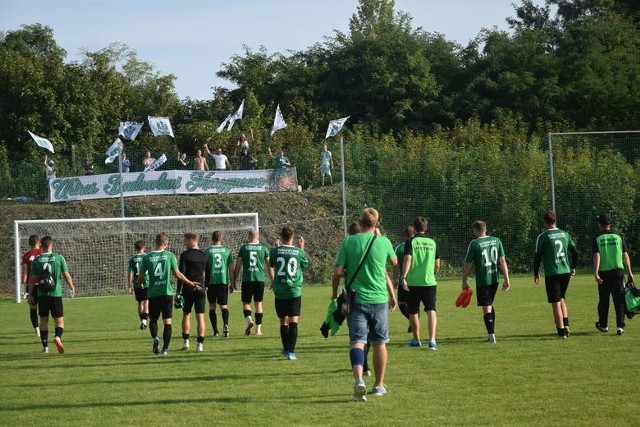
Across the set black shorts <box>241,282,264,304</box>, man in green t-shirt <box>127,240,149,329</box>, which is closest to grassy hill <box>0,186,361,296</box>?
man in green t-shirt <box>127,240,149,329</box>

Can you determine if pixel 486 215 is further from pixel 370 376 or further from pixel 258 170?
pixel 370 376

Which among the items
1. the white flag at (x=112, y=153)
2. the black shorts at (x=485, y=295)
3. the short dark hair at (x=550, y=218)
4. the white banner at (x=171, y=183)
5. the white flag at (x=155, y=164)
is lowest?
the black shorts at (x=485, y=295)

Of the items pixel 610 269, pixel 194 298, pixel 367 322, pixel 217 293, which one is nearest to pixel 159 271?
pixel 194 298

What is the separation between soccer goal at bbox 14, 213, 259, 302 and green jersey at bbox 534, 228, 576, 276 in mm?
16975

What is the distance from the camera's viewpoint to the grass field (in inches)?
338

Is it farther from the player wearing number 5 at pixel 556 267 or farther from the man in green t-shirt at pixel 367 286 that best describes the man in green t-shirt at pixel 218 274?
the man in green t-shirt at pixel 367 286

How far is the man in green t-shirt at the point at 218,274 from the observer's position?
49.5 feet

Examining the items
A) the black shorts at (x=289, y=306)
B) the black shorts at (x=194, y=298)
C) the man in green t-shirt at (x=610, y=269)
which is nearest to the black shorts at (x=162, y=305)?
the black shorts at (x=194, y=298)

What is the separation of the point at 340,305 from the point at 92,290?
21.8 metres

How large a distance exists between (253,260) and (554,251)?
4.93 m

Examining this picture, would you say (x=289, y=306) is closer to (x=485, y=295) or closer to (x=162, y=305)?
(x=162, y=305)

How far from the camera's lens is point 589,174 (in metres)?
32.2

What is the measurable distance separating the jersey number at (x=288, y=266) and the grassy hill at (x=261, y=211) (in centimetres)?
1905

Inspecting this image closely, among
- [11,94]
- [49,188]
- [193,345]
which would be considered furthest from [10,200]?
[193,345]
